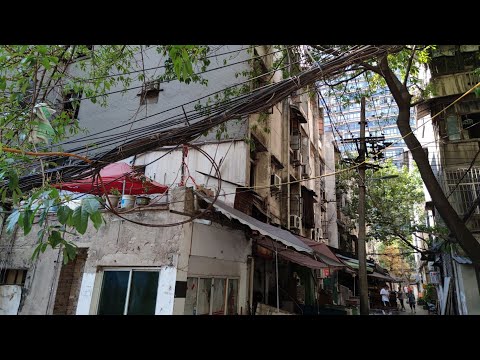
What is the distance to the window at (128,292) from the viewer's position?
6.72 metres

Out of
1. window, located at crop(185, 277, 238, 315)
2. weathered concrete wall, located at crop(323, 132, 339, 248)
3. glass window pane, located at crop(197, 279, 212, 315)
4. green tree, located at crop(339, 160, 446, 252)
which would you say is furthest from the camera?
weathered concrete wall, located at crop(323, 132, 339, 248)

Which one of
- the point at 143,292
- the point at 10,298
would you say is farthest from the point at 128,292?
the point at 10,298

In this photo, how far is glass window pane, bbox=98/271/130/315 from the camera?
7.00m

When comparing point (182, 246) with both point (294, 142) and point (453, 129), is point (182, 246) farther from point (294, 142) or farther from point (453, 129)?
point (453, 129)

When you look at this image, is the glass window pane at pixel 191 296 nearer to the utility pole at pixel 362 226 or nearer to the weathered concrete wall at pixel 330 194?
the utility pole at pixel 362 226

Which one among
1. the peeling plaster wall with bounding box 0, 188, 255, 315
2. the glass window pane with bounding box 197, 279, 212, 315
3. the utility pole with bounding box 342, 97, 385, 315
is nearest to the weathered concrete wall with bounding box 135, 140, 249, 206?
the peeling plaster wall with bounding box 0, 188, 255, 315

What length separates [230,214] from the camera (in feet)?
23.1

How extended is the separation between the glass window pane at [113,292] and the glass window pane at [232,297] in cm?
279

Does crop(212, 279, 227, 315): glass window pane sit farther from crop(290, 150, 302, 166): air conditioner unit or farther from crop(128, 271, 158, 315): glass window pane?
crop(290, 150, 302, 166): air conditioner unit
